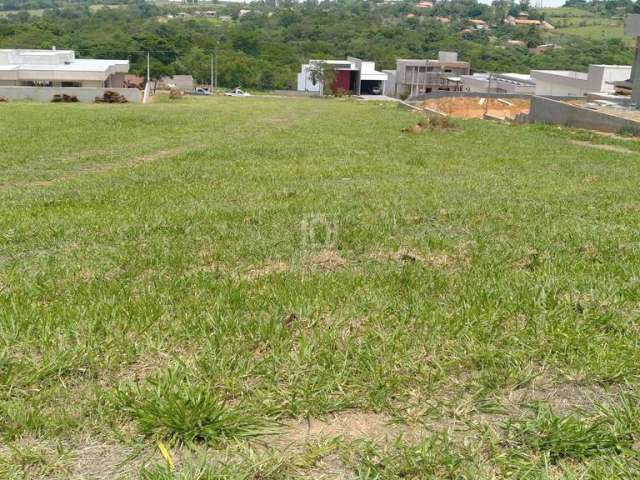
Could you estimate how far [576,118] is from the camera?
2822cm

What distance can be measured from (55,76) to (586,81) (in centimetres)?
4323

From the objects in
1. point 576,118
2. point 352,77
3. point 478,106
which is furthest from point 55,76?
point 352,77

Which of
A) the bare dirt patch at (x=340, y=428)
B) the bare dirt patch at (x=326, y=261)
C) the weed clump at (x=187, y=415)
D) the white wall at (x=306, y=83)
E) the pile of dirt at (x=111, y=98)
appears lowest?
the white wall at (x=306, y=83)

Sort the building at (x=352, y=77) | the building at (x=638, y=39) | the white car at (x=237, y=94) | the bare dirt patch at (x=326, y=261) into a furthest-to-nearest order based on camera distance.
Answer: the building at (x=352, y=77), the white car at (x=237, y=94), the building at (x=638, y=39), the bare dirt patch at (x=326, y=261)

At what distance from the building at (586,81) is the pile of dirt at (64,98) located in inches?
1448

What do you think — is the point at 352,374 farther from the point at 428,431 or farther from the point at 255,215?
the point at 255,215

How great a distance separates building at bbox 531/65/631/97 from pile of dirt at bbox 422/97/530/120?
10.1 metres

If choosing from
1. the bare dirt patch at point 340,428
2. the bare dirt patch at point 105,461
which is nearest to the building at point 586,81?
the bare dirt patch at point 340,428

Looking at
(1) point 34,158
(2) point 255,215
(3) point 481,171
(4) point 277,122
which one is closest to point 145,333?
(2) point 255,215

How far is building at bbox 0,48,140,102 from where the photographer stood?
44.8 m

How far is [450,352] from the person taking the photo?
138 inches

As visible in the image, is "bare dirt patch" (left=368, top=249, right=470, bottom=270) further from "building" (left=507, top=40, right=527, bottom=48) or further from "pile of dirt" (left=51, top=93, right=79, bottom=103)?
"building" (left=507, top=40, right=527, bottom=48)

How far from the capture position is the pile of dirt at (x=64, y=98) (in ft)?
141

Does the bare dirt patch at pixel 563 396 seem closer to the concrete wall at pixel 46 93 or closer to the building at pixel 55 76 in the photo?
the building at pixel 55 76
